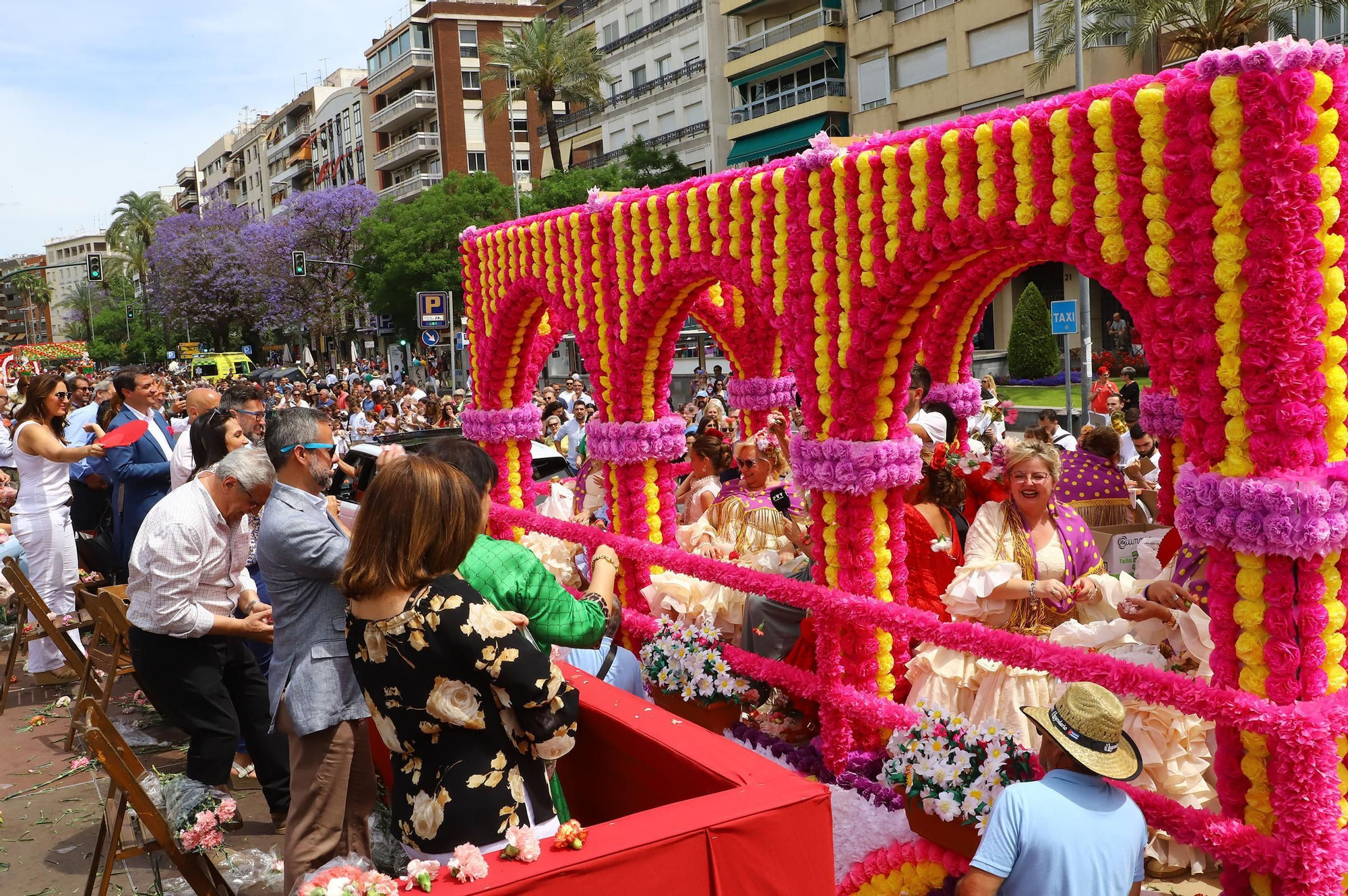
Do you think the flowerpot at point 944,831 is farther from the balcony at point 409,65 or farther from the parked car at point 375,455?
the balcony at point 409,65

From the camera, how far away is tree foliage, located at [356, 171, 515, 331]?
36.9 meters

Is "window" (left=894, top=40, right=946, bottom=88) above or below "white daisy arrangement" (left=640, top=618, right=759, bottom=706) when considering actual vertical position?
above

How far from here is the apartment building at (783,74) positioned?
3053cm

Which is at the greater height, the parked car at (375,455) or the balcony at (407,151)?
the balcony at (407,151)

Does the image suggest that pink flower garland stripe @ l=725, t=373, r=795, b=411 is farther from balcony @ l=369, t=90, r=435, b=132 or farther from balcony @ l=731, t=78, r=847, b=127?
balcony @ l=369, t=90, r=435, b=132

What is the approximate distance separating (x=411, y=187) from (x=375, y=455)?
50083 mm

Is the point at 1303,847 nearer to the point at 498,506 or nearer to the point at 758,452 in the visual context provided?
the point at 758,452

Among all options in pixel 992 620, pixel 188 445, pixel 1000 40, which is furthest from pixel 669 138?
pixel 992 620

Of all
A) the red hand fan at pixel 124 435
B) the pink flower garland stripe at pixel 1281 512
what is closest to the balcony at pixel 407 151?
the red hand fan at pixel 124 435

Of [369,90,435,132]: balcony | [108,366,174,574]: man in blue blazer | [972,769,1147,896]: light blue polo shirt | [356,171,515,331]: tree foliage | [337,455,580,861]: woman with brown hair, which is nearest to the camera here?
[337,455,580,861]: woman with brown hair

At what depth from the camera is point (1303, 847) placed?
348 centimetres

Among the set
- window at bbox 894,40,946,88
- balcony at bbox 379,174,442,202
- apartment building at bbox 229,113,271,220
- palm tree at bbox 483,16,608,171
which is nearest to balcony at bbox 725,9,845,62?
window at bbox 894,40,946,88

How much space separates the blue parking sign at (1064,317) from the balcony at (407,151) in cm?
4445

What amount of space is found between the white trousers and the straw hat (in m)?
6.69
